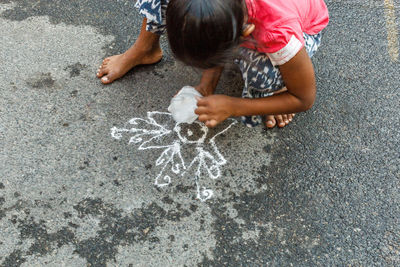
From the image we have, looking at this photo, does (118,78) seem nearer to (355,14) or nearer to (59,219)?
(59,219)

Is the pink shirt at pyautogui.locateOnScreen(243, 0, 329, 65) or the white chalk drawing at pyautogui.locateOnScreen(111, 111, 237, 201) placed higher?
the pink shirt at pyautogui.locateOnScreen(243, 0, 329, 65)

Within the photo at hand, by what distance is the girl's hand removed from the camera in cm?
164

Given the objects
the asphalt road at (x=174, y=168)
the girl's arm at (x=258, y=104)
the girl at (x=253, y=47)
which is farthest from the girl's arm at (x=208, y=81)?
the girl's arm at (x=258, y=104)

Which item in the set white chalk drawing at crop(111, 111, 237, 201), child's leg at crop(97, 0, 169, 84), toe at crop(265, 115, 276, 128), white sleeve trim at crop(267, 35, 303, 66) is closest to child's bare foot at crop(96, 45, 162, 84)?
child's leg at crop(97, 0, 169, 84)

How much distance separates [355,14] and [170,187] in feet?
5.62

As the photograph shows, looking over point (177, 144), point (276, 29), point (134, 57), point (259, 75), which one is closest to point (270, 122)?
point (259, 75)

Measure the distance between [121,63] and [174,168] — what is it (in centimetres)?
67

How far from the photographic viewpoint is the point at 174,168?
1.72 m

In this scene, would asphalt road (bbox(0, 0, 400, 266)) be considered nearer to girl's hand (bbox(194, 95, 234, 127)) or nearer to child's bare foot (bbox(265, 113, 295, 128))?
child's bare foot (bbox(265, 113, 295, 128))

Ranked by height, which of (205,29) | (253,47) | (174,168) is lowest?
(174,168)

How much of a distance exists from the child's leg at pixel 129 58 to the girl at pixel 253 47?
255 millimetres

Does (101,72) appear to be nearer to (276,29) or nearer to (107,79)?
(107,79)

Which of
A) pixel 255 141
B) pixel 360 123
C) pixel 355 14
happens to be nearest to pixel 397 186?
pixel 360 123

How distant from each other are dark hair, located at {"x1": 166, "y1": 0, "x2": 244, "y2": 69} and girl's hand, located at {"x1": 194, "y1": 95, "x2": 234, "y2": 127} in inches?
11.9
